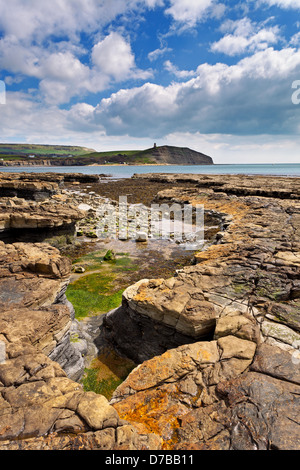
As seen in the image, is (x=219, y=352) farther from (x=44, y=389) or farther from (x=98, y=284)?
(x=98, y=284)

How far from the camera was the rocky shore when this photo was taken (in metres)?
3.32

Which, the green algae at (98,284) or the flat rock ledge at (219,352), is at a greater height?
the flat rock ledge at (219,352)

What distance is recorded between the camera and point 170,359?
4961 millimetres

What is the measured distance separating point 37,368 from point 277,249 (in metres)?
9.14

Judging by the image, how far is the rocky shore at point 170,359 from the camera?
3.32 m

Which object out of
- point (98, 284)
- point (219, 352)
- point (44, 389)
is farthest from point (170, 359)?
point (98, 284)

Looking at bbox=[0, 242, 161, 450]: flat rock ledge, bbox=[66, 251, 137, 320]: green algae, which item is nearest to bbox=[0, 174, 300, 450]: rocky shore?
bbox=[0, 242, 161, 450]: flat rock ledge

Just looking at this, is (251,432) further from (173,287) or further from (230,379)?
(173,287)

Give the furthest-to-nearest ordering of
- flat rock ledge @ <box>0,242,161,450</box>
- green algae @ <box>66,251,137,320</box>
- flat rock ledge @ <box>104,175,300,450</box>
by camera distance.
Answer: green algae @ <box>66,251,137,320</box> < flat rock ledge @ <box>104,175,300,450</box> < flat rock ledge @ <box>0,242,161,450</box>

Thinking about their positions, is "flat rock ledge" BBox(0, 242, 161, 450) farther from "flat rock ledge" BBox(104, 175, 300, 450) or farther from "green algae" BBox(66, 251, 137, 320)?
"green algae" BBox(66, 251, 137, 320)

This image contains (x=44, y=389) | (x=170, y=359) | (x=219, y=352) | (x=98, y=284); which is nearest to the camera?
(x=44, y=389)

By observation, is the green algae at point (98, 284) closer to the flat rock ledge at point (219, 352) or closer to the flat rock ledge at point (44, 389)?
the flat rock ledge at point (219, 352)

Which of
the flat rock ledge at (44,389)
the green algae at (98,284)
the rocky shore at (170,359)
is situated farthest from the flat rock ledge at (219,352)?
the green algae at (98,284)

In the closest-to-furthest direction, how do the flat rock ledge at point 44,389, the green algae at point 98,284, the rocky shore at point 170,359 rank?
the flat rock ledge at point 44,389 < the rocky shore at point 170,359 < the green algae at point 98,284
